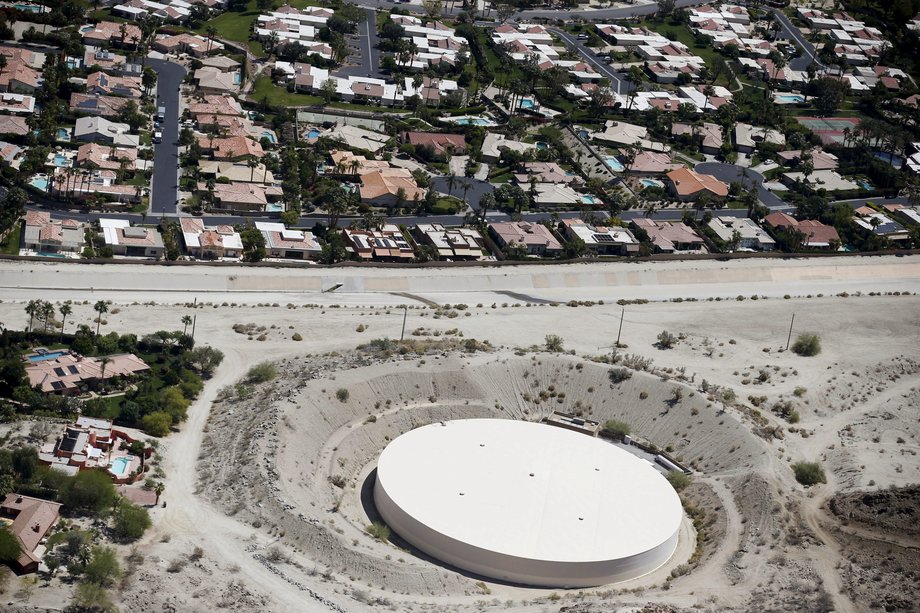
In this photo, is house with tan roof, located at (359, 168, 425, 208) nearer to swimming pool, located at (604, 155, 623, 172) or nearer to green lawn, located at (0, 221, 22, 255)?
swimming pool, located at (604, 155, 623, 172)

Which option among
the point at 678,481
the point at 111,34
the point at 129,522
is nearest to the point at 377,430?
the point at 678,481

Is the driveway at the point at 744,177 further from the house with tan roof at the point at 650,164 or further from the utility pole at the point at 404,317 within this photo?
the utility pole at the point at 404,317

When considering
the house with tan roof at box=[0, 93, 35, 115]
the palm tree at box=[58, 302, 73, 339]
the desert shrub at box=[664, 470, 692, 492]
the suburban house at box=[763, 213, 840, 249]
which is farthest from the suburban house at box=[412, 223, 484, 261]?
the desert shrub at box=[664, 470, 692, 492]

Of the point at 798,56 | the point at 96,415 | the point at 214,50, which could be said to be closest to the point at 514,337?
the point at 96,415

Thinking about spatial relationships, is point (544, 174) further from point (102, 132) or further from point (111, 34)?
point (111, 34)

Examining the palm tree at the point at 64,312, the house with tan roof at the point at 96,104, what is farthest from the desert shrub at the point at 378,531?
the house with tan roof at the point at 96,104

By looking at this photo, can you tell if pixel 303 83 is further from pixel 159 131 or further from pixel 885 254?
pixel 885 254
